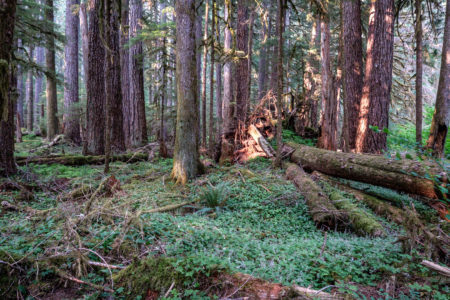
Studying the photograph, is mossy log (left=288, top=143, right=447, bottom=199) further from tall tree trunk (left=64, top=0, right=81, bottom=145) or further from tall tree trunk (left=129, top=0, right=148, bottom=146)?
tall tree trunk (left=64, top=0, right=81, bottom=145)

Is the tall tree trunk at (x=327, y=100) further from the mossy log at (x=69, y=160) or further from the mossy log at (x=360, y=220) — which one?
the mossy log at (x=69, y=160)

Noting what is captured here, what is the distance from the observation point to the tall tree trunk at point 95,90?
32.4 ft

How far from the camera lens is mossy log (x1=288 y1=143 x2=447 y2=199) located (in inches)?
201

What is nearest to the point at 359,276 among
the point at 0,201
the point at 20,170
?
the point at 0,201

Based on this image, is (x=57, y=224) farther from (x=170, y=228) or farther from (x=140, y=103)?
(x=140, y=103)

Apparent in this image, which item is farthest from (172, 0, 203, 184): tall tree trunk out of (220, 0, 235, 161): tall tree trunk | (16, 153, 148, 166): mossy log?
(16, 153, 148, 166): mossy log

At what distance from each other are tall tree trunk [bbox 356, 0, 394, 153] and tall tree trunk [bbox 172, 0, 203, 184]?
20.6ft

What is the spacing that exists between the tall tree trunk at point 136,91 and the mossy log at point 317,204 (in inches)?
338

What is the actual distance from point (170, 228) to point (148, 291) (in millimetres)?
1339

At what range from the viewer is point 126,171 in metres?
8.43

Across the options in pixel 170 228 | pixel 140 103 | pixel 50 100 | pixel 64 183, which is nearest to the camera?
pixel 170 228

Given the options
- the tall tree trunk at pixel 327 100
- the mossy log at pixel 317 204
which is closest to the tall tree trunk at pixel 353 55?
the tall tree trunk at pixel 327 100

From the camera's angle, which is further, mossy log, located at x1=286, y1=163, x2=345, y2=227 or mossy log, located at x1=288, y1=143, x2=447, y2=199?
mossy log, located at x1=288, y1=143, x2=447, y2=199

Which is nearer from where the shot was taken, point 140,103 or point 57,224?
point 57,224
